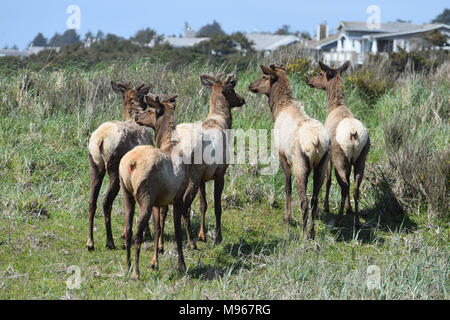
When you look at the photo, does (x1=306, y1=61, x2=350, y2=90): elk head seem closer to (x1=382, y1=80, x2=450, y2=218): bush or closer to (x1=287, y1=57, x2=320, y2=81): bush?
(x1=382, y1=80, x2=450, y2=218): bush

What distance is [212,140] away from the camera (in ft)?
25.5

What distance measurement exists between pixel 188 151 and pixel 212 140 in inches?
23.9

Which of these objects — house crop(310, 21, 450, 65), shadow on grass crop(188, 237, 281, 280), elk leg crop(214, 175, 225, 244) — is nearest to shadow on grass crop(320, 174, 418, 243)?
shadow on grass crop(188, 237, 281, 280)

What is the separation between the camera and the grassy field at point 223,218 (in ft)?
20.9

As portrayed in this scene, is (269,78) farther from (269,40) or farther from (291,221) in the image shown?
(269,40)

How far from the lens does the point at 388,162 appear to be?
10.7 metres

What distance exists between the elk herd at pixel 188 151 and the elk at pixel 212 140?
0.01m

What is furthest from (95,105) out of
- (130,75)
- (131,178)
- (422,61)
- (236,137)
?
(422,61)

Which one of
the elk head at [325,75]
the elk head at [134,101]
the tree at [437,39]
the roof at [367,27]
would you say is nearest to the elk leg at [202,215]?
the elk head at [134,101]

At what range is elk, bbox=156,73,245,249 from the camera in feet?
24.6

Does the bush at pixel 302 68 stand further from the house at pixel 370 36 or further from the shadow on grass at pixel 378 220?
the house at pixel 370 36

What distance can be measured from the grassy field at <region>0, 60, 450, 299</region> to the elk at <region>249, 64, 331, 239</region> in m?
0.62

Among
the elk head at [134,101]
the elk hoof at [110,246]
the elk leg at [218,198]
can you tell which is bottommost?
the elk hoof at [110,246]
